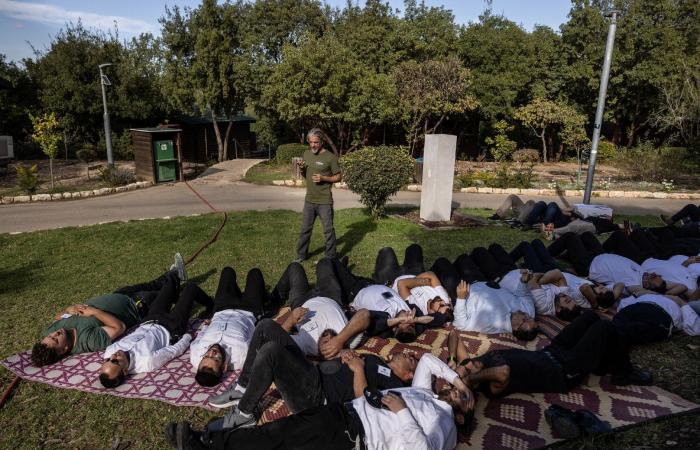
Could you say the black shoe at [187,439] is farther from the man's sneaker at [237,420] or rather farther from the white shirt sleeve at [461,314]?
the white shirt sleeve at [461,314]

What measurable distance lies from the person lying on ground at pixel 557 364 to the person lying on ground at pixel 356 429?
2.37 ft

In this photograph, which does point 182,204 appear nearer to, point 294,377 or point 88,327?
point 88,327

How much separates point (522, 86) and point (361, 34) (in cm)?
892

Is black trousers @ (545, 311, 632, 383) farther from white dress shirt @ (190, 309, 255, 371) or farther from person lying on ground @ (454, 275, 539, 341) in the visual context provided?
white dress shirt @ (190, 309, 255, 371)

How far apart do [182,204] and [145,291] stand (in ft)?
25.5

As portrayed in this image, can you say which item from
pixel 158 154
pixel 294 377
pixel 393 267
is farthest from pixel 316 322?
pixel 158 154

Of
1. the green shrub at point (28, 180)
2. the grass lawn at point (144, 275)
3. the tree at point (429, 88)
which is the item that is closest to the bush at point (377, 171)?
the grass lawn at point (144, 275)

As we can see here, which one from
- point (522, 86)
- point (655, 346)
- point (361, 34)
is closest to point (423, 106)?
point (361, 34)

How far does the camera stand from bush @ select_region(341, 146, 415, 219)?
33.5ft

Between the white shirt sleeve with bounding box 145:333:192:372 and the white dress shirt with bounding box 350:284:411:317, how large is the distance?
1.95 meters

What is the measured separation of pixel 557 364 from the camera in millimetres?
4266

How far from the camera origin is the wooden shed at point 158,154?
53.2 ft

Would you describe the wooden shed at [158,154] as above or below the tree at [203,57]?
below

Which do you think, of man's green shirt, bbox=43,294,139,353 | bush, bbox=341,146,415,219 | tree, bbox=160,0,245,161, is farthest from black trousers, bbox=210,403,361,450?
tree, bbox=160,0,245,161
